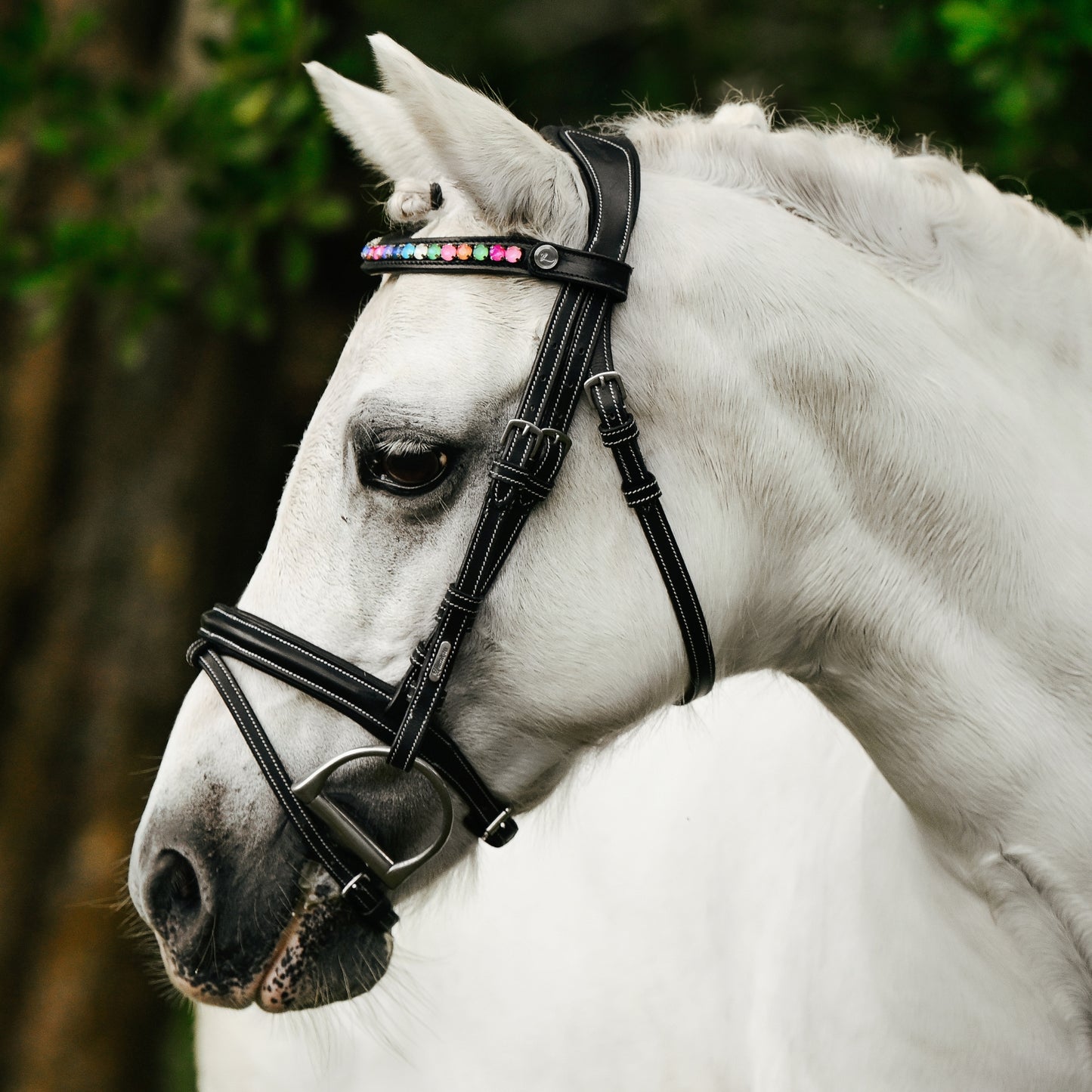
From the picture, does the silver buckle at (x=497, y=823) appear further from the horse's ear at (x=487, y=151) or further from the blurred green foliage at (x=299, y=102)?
the blurred green foliage at (x=299, y=102)

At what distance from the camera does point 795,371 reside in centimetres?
A: 144

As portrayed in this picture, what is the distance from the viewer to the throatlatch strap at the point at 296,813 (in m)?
1.38

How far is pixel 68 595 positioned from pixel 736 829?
115 inches

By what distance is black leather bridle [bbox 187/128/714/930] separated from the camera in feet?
4.46

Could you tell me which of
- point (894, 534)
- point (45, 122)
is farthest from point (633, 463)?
point (45, 122)

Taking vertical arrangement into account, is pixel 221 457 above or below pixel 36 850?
above

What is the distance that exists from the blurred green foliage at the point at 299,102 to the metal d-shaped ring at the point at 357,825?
80.7 inches

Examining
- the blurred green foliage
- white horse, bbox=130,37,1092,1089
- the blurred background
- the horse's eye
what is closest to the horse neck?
white horse, bbox=130,37,1092,1089

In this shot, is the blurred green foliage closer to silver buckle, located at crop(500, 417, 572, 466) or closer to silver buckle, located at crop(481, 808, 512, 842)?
silver buckle, located at crop(500, 417, 572, 466)

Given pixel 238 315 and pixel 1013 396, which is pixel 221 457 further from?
pixel 1013 396

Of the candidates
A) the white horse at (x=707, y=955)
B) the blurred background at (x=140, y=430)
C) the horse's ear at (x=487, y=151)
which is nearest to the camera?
the horse's ear at (x=487, y=151)

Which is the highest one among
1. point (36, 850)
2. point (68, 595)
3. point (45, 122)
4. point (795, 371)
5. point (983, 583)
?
point (45, 122)

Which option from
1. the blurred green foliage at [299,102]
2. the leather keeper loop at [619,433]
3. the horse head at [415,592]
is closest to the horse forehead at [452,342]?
the horse head at [415,592]

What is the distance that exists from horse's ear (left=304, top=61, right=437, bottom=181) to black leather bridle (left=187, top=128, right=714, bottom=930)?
4.6 inches
